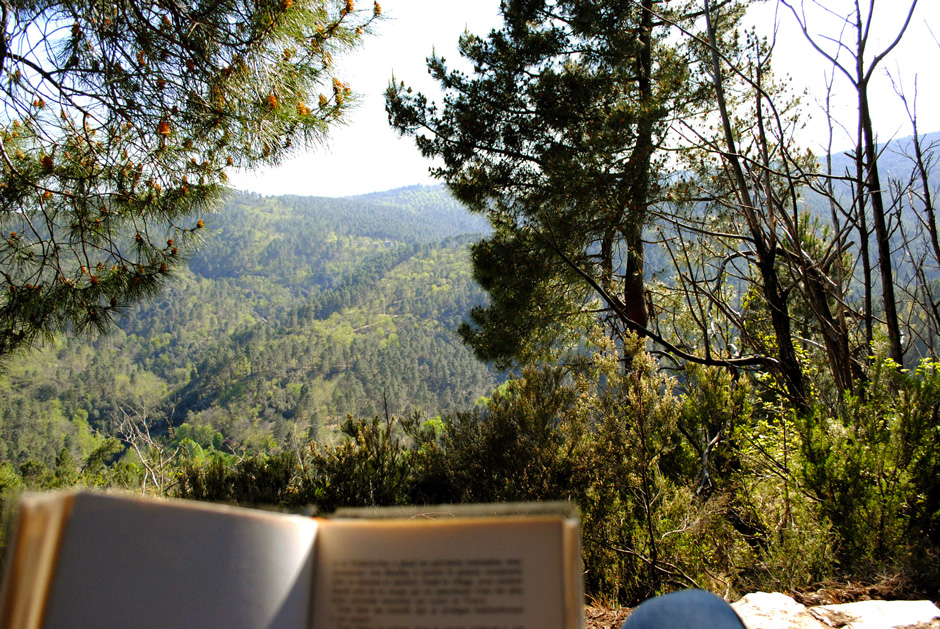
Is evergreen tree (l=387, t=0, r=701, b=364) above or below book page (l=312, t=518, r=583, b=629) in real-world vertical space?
above

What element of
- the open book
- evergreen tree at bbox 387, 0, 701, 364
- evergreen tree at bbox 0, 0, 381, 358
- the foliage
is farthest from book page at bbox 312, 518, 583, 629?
evergreen tree at bbox 387, 0, 701, 364

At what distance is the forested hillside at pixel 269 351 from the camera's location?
51344 millimetres

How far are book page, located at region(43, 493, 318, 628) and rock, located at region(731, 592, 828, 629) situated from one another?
1287mm

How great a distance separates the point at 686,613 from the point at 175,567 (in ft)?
2.21

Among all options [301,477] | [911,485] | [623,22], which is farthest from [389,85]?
[911,485]

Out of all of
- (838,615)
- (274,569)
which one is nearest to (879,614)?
(838,615)

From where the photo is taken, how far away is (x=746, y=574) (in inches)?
90.2

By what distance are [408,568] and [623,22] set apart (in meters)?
6.26

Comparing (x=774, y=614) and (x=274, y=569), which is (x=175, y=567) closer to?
(x=274, y=569)

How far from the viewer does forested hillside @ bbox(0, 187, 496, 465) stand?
51344 millimetres

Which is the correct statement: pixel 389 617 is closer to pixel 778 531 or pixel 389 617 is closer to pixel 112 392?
pixel 778 531

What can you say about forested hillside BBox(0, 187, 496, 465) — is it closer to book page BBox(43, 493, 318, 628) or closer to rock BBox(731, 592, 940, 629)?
rock BBox(731, 592, 940, 629)

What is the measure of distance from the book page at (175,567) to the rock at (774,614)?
50.7 inches

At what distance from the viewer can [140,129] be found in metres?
2.90
